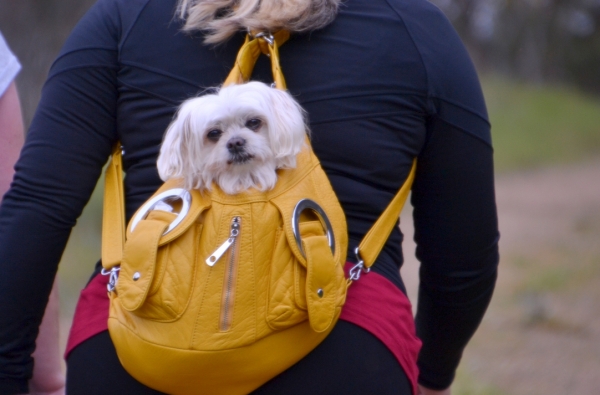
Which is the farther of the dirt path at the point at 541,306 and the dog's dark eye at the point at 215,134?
the dirt path at the point at 541,306

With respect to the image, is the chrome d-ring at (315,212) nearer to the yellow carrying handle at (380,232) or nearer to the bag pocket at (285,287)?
the bag pocket at (285,287)

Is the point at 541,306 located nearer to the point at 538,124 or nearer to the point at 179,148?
the point at 179,148

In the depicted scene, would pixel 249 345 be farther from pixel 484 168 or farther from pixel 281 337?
pixel 484 168

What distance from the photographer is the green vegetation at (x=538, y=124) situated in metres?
14.1

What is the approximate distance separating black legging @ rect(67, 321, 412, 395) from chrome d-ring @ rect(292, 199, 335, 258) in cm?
17

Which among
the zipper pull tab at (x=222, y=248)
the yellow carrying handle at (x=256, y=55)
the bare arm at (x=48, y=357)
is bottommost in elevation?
the bare arm at (x=48, y=357)

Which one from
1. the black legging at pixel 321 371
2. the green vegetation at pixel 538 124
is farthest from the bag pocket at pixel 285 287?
the green vegetation at pixel 538 124

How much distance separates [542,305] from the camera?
6.22m

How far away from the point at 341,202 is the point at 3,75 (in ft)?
3.63

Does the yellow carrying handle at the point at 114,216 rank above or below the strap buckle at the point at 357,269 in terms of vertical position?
above

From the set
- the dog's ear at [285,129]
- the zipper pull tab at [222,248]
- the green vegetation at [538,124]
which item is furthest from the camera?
the green vegetation at [538,124]

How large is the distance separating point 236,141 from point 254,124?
0.23 ft

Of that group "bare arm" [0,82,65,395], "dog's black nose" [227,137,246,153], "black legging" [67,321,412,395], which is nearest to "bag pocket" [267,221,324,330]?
"black legging" [67,321,412,395]

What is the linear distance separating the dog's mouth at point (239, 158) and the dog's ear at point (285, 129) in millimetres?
52
